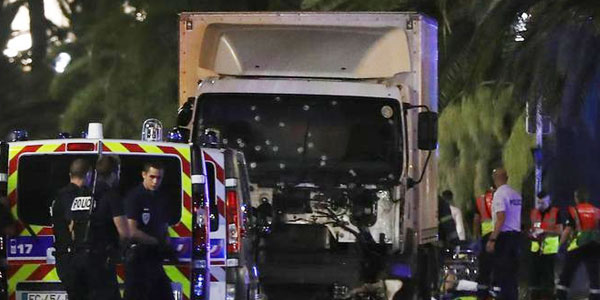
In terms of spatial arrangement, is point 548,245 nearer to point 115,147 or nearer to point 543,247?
point 543,247

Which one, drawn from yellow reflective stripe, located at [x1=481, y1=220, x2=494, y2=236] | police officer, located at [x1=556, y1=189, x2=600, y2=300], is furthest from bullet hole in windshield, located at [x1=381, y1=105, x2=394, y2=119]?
police officer, located at [x1=556, y1=189, x2=600, y2=300]

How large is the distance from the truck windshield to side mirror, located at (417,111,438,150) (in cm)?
24

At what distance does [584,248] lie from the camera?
16672 millimetres

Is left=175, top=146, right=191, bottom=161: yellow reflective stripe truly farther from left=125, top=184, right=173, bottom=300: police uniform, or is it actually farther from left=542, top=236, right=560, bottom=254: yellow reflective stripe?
left=542, top=236, right=560, bottom=254: yellow reflective stripe

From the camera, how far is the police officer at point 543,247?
18.0 meters

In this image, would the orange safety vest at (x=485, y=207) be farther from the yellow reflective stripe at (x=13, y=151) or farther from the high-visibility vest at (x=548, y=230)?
the yellow reflective stripe at (x=13, y=151)

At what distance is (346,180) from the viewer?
12352 mm

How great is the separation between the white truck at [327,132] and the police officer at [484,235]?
247 cm

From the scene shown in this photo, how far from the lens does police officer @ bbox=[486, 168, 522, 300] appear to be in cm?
1562

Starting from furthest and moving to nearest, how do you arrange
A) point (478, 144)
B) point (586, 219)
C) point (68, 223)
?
1. point (478, 144)
2. point (586, 219)
3. point (68, 223)

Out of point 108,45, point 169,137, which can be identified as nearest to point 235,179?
point 169,137

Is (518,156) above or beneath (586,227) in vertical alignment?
above

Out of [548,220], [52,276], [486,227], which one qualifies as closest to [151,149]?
[52,276]

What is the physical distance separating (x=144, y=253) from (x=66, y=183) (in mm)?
753
